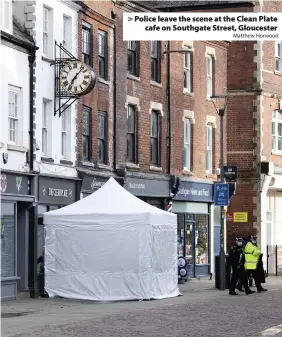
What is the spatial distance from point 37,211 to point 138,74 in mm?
9343

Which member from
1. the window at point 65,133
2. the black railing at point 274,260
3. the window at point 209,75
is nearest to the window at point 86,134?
the window at point 65,133

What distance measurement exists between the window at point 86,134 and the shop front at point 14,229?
4466mm

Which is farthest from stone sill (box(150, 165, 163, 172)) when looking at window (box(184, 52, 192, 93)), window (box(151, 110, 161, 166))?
window (box(184, 52, 192, 93))

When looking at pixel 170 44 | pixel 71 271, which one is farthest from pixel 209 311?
pixel 170 44

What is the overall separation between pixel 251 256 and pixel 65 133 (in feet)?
22.4

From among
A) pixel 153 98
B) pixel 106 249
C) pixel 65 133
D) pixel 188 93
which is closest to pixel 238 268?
pixel 106 249

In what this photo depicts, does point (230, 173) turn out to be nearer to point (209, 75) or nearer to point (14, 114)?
point (209, 75)

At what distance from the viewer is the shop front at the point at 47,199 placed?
32.1m

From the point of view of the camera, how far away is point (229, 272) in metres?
36.2

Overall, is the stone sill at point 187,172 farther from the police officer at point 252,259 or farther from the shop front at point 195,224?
the police officer at point 252,259

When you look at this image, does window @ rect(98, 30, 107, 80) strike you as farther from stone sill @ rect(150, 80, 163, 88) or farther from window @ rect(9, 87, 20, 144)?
window @ rect(9, 87, 20, 144)

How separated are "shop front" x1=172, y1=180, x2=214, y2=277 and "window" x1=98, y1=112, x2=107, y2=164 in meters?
5.76

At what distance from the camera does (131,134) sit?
129 feet

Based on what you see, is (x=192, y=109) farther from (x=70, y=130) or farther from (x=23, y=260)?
(x=23, y=260)
